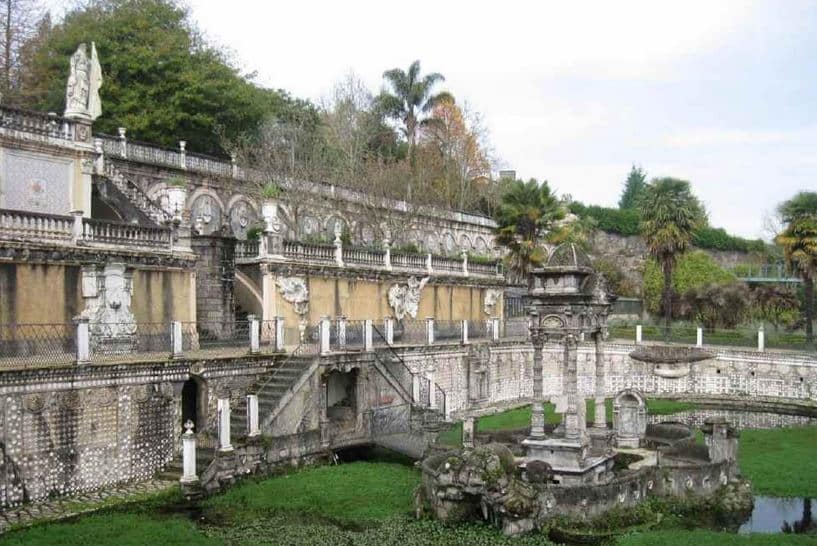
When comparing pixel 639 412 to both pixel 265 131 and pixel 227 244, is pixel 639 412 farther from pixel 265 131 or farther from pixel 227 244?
pixel 265 131

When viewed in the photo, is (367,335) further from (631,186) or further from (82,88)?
(631,186)

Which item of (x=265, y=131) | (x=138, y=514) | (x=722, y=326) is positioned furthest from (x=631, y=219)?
(x=138, y=514)

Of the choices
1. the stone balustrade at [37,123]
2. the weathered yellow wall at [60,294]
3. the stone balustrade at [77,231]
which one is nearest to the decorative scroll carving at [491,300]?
the weathered yellow wall at [60,294]

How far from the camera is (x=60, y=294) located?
68.6 feet

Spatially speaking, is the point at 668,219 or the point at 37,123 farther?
the point at 668,219

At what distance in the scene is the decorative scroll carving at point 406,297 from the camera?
32.7 m

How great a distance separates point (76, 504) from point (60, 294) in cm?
580

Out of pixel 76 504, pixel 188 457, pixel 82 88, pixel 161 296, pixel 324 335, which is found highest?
pixel 82 88

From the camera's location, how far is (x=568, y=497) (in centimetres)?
1605

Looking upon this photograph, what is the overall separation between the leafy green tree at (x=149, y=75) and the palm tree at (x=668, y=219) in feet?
65.2

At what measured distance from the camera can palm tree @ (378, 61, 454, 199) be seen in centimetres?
5466

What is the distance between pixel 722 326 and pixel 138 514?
40.6 m

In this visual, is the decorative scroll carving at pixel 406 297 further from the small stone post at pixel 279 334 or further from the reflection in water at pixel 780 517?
the reflection in water at pixel 780 517

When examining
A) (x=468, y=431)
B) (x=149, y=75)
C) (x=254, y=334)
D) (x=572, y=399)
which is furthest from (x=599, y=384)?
(x=149, y=75)
